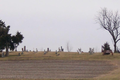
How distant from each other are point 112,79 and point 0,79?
8.95 m

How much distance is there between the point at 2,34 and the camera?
164 ft

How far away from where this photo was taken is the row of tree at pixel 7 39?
1940 inches

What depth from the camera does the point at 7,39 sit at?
49.6 meters

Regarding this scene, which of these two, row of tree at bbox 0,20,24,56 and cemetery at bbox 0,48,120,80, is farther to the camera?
row of tree at bbox 0,20,24,56

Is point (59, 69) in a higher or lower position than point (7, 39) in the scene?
lower

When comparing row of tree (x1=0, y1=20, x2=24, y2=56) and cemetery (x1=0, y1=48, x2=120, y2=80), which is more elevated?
row of tree (x1=0, y1=20, x2=24, y2=56)

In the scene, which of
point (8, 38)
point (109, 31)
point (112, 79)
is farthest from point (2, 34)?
point (112, 79)

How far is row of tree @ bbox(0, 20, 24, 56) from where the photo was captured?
1940 inches

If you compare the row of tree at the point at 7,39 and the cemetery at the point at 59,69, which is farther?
the row of tree at the point at 7,39

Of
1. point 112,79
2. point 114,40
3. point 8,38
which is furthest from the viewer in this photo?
point 114,40

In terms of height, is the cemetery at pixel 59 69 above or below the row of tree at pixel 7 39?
below

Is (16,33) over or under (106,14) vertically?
under

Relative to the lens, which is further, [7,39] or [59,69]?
[7,39]

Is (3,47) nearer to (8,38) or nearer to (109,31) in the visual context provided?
(8,38)
